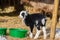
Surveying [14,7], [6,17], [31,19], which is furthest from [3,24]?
[14,7]

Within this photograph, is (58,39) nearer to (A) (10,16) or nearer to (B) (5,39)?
(B) (5,39)

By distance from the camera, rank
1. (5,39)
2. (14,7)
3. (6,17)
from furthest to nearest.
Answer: (14,7), (6,17), (5,39)

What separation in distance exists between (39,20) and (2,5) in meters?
6.81

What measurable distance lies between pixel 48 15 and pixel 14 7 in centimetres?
266

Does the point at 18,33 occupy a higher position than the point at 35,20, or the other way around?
the point at 35,20

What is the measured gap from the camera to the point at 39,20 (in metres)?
8.67

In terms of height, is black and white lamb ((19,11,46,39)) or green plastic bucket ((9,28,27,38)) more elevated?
black and white lamb ((19,11,46,39))

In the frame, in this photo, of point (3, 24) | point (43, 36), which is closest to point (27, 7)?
point (3, 24)

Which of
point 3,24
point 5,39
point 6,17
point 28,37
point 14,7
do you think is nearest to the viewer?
point 5,39

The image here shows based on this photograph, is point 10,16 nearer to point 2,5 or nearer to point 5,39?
point 2,5

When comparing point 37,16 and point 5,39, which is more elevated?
point 37,16

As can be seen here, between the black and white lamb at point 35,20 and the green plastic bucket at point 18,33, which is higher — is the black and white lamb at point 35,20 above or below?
above

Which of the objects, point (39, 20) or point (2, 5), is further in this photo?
point (2, 5)

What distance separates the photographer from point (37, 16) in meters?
8.80
